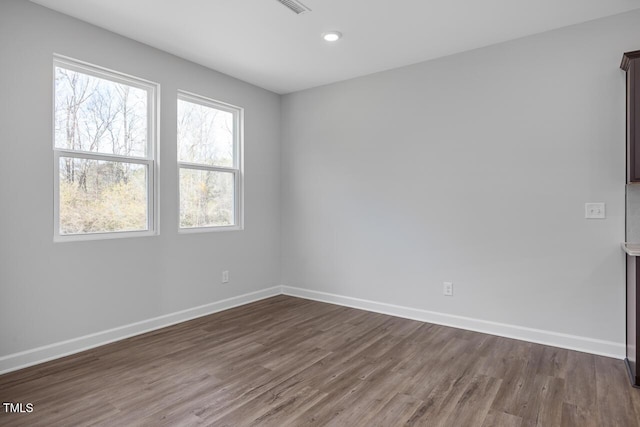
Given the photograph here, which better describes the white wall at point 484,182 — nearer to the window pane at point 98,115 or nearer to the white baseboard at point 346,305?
the white baseboard at point 346,305

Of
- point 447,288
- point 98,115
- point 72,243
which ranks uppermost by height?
point 98,115

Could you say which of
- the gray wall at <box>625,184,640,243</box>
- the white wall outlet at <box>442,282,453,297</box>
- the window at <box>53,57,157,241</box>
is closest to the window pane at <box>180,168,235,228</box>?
the window at <box>53,57,157,241</box>

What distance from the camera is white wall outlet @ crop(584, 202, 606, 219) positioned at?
9.57 feet

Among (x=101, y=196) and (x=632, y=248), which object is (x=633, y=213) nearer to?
(x=632, y=248)

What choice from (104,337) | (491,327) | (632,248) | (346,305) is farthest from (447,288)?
(104,337)

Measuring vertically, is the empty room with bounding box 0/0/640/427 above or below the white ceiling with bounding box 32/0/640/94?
below

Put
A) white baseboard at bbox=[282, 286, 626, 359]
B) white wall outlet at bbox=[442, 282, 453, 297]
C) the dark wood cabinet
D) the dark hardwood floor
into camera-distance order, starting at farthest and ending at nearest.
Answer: white wall outlet at bbox=[442, 282, 453, 297] < white baseboard at bbox=[282, 286, 626, 359] < the dark wood cabinet < the dark hardwood floor

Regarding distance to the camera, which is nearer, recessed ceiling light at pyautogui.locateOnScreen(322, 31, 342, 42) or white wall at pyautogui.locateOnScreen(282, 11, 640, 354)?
white wall at pyautogui.locateOnScreen(282, 11, 640, 354)

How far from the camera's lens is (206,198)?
161 inches

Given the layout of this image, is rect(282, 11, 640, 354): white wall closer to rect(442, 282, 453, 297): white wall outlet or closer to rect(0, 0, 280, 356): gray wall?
rect(442, 282, 453, 297): white wall outlet

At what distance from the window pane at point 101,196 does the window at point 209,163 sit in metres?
0.46

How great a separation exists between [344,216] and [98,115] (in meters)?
2.69

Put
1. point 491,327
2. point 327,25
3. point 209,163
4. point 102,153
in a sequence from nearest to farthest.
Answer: point 327,25 < point 102,153 < point 491,327 < point 209,163

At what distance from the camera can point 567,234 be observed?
305 cm
